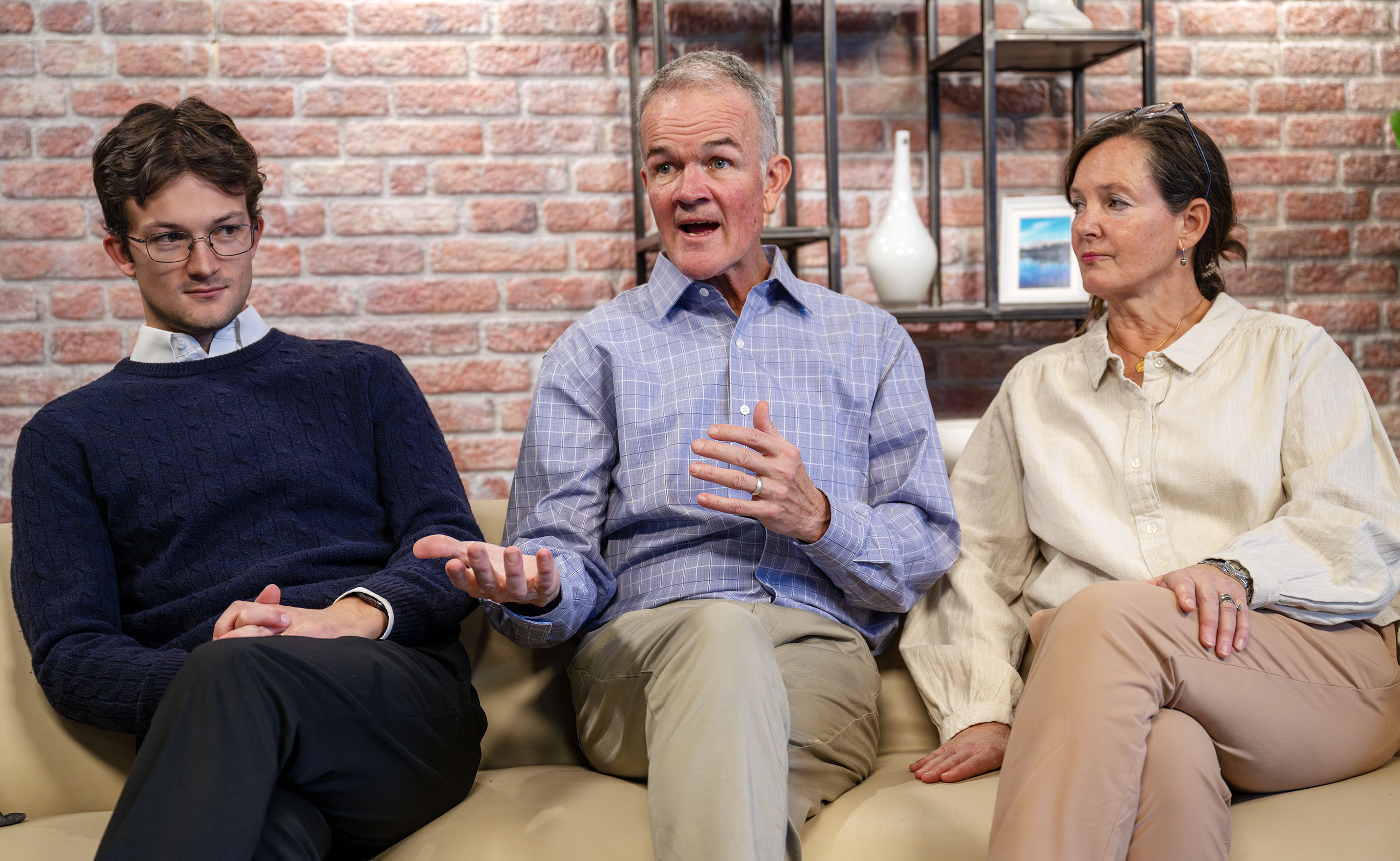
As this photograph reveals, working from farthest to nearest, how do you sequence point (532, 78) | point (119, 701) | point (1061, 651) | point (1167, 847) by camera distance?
point (532, 78) < point (119, 701) < point (1061, 651) < point (1167, 847)

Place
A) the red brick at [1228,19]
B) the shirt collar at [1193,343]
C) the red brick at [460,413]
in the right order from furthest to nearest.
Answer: the red brick at [1228,19] < the red brick at [460,413] < the shirt collar at [1193,343]

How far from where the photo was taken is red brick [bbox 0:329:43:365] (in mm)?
2555

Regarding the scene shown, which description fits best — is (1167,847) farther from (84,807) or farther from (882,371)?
(84,807)

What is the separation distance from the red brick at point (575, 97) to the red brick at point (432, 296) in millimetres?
436

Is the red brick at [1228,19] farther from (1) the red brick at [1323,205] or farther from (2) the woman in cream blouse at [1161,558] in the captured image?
(2) the woman in cream blouse at [1161,558]

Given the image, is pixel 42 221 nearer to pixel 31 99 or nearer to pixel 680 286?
pixel 31 99

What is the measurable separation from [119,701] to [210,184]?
30.0 inches

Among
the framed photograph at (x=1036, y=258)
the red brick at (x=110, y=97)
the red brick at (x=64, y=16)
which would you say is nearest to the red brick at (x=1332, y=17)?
the framed photograph at (x=1036, y=258)

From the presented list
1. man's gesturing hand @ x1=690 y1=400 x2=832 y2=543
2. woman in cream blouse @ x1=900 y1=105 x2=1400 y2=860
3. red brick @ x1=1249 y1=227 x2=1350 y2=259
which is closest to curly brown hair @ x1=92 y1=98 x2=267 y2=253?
man's gesturing hand @ x1=690 y1=400 x2=832 y2=543

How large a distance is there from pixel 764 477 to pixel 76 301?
6.26 feet

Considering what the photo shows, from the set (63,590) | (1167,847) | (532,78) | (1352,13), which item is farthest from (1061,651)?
(1352,13)

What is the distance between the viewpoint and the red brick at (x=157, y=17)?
2.54m

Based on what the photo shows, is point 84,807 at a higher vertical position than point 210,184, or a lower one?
lower

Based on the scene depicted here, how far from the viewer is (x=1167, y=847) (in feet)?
4.15
